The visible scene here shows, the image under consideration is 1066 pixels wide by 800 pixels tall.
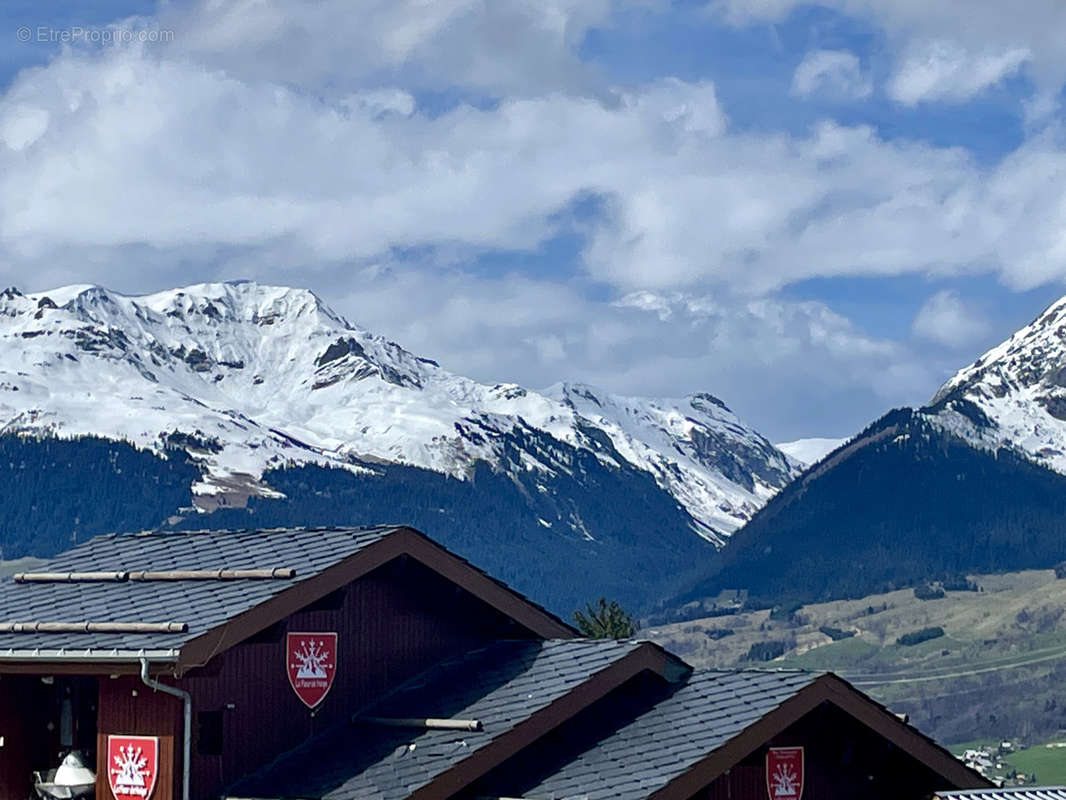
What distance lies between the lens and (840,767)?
27.7 m

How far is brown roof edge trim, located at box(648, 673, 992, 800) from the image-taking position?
24.9 m

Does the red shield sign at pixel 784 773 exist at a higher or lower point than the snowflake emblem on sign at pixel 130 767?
lower

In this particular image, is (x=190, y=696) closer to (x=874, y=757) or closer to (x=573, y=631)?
(x=573, y=631)

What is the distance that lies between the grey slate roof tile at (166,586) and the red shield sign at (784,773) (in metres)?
5.93

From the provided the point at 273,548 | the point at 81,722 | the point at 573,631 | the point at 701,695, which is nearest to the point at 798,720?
the point at 701,695

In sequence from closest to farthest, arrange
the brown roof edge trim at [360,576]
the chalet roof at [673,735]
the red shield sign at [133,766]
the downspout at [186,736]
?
1. the chalet roof at [673,735]
2. the brown roof edge trim at [360,576]
3. the downspout at [186,736]
4. the red shield sign at [133,766]

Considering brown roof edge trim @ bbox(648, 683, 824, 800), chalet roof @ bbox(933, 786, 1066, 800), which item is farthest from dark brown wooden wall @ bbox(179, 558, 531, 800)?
chalet roof @ bbox(933, 786, 1066, 800)

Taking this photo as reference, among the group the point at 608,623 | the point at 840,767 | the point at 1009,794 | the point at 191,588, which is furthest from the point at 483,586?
the point at 608,623

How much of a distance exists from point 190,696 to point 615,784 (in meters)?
5.39

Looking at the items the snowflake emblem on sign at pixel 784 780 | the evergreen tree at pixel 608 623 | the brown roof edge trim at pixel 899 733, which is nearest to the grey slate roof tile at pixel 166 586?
the snowflake emblem on sign at pixel 784 780

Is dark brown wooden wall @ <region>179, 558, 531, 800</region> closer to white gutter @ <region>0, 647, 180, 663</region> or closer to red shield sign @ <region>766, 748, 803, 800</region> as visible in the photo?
white gutter @ <region>0, 647, 180, 663</region>

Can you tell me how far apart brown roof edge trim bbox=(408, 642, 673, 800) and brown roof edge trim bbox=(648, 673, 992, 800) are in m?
2.10

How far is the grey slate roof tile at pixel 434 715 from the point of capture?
25.8 m

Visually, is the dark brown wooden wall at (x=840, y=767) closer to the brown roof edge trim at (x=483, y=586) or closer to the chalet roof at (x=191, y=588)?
the brown roof edge trim at (x=483, y=586)
